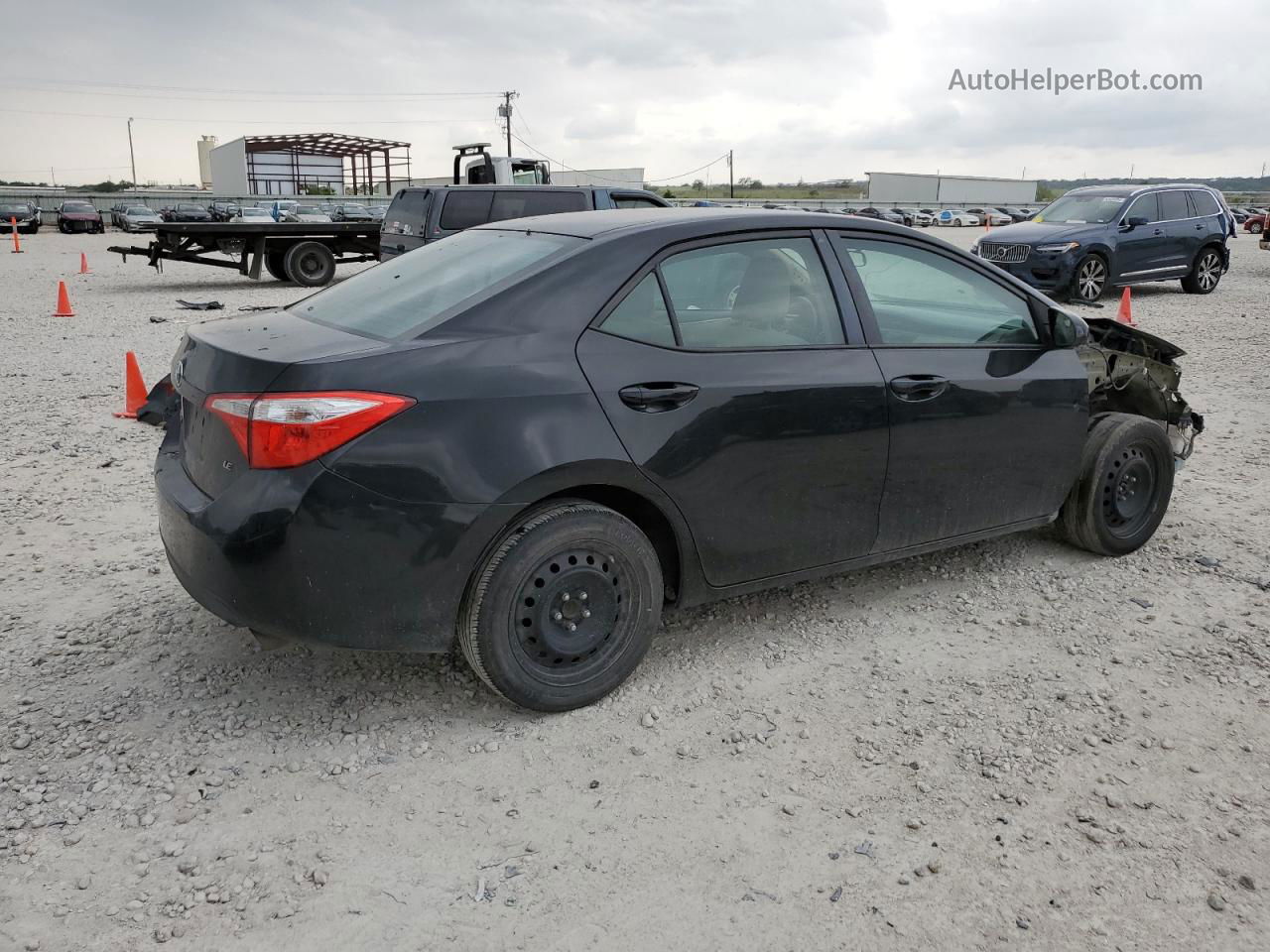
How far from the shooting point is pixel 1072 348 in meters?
4.42

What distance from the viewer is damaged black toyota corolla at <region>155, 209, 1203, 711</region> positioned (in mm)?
2947

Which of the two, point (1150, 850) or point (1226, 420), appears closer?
point (1150, 850)

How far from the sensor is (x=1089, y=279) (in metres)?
15.2

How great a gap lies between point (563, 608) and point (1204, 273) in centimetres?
1699

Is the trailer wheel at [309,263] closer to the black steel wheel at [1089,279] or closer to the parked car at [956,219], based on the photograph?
the black steel wheel at [1089,279]

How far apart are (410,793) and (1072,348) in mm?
3254

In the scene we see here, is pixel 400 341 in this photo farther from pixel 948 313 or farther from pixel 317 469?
pixel 948 313

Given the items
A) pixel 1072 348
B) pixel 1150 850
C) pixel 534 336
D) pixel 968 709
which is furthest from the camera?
pixel 1072 348

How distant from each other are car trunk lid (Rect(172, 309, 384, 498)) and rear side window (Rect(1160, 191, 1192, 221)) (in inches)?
631

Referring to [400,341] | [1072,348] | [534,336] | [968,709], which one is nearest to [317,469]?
[400,341]

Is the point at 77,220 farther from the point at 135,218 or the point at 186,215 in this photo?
the point at 186,215

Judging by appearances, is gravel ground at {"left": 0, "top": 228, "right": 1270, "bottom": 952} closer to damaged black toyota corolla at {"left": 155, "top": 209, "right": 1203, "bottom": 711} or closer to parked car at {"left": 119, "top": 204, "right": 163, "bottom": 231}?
damaged black toyota corolla at {"left": 155, "top": 209, "right": 1203, "bottom": 711}

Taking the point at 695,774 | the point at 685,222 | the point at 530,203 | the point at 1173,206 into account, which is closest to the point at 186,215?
the point at 530,203

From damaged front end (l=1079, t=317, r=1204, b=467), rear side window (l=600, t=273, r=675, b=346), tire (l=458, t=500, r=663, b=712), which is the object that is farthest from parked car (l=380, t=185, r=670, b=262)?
tire (l=458, t=500, r=663, b=712)
